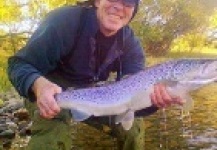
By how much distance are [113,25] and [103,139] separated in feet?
12.8

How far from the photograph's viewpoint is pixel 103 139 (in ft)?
23.8

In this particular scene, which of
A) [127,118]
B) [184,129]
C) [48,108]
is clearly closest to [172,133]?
[184,129]

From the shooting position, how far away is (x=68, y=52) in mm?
3721

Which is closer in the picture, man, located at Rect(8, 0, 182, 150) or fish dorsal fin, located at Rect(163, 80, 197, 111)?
fish dorsal fin, located at Rect(163, 80, 197, 111)

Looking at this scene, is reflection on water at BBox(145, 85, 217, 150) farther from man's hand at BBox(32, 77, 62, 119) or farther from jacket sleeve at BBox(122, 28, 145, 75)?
man's hand at BBox(32, 77, 62, 119)

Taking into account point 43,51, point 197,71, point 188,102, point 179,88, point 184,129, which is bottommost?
point 184,129

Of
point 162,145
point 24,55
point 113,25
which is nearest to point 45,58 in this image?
point 24,55

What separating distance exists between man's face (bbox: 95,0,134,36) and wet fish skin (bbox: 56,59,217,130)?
1.81 ft

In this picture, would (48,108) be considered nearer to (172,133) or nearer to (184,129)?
(172,133)

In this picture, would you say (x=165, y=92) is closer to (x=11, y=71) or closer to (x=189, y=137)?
(x=11, y=71)

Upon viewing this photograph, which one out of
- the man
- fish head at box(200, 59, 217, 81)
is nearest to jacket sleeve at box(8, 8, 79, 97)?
the man

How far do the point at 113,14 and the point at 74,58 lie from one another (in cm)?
50

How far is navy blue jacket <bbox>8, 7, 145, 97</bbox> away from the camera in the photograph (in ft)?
11.4

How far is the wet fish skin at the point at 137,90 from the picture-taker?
3.16 metres
